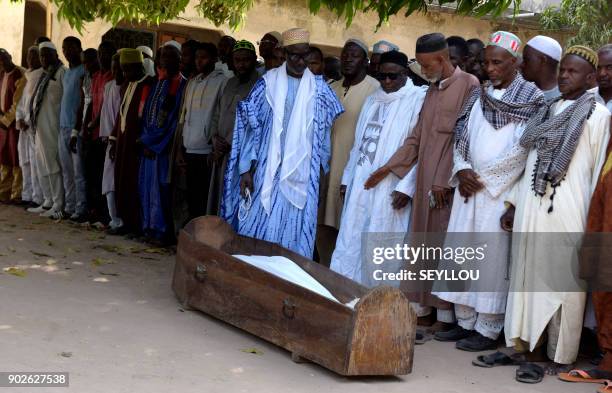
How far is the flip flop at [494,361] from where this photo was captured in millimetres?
5352

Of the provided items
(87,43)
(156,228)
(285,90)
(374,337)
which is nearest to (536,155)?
(374,337)

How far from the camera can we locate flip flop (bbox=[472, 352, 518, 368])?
5.35 m

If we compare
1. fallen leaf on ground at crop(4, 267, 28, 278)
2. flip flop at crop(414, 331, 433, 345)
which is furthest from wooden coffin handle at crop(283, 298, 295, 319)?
fallen leaf on ground at crop(4, 267, 28, 278)

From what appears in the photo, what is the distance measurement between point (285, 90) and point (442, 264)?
1747mm

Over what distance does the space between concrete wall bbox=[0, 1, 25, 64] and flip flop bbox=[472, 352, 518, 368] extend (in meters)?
10.0

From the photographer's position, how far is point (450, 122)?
19.9 ft

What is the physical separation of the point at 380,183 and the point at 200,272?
1459 mm

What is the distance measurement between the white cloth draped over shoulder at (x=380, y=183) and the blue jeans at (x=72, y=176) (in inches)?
184

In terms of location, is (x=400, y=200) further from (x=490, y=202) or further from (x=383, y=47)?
(x=383, y=47)

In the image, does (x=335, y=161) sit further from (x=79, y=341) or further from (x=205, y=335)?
(x=79, y=341)

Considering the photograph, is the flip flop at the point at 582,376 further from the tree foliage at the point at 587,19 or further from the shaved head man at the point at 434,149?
the tree foliage at the point at 587,19

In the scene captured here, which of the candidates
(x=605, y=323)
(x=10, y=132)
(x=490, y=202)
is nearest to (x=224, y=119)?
(x=490, y=202)

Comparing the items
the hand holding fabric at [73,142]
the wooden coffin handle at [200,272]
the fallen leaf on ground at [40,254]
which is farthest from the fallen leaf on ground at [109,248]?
the wooden coffin handle at [200,272]

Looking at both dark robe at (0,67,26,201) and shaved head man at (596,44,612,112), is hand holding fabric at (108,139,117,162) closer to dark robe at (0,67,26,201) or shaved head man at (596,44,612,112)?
dark robe at (0,67,26,201)
